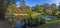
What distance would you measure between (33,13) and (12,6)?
521mm

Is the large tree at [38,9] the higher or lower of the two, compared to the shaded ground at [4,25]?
higher

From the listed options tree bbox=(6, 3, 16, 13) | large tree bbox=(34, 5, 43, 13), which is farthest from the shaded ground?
large tree bbox=(34, 5, 43, 13)

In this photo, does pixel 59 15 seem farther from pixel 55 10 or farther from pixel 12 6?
pixel 12 6

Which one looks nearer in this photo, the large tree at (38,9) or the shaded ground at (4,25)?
the large tree at (38,9)

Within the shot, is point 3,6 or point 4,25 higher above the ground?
point 3,6

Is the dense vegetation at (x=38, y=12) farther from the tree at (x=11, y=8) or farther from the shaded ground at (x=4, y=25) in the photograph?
the shaded ground at (x=4, y=25)

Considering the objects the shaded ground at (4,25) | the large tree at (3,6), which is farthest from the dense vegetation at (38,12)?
the shaded ground at (4,25)

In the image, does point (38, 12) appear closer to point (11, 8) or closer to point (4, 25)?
point (11, 8)

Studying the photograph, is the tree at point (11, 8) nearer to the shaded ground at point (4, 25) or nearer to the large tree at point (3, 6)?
the large tree at point (3, 6)

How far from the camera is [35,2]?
313cm

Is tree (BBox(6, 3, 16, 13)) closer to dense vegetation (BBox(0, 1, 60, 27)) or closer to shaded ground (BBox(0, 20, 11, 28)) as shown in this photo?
dense vegetation (BBox(0, 1, 60, 27))

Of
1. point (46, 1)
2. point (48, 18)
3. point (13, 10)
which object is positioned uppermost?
point (46, 1)

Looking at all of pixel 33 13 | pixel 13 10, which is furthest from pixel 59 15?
pixel 13 10

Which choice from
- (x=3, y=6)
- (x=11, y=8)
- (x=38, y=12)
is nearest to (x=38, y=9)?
(x=38, y=12)
